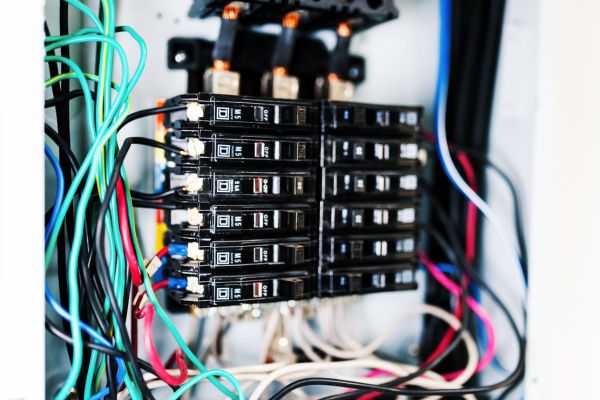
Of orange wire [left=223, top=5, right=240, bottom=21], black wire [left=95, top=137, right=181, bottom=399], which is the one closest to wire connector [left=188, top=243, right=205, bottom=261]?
black wire [left=95, top=137, right=181, bottom=399]

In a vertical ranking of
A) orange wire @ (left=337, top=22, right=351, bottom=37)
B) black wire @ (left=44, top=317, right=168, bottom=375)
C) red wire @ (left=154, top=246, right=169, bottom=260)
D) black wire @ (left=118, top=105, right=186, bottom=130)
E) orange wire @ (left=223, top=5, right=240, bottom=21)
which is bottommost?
black wire @ (left=44, top=317, right=168, bottom=375)

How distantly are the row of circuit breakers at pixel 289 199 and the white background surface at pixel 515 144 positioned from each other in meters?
0.14

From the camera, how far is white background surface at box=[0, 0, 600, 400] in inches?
23.1

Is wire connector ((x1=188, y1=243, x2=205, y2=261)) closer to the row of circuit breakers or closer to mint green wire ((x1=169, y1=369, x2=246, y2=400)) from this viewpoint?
the row of circuit breakers

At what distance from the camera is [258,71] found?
96 cm

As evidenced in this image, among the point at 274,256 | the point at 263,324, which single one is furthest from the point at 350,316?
the point at 274,256

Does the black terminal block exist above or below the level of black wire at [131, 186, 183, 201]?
above

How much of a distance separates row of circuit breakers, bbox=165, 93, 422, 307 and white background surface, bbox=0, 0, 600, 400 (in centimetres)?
14

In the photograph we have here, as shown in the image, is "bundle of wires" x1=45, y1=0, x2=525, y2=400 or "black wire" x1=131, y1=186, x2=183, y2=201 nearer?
"bundle of wires" x1=45, y1=0, x2=525, y2=400

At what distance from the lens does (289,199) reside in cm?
85

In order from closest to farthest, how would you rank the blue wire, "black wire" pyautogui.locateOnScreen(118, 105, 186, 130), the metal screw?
1. "black wire" pyautogui.locateOnScreen(118, 105, 186, 130)
2. the metal screw
3. the blue wire
